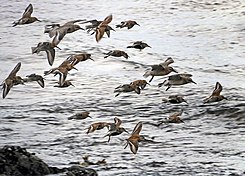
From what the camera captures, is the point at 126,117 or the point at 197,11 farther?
the point at 197,11

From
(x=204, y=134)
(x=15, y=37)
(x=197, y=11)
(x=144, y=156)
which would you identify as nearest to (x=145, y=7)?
(x=197, y=11)

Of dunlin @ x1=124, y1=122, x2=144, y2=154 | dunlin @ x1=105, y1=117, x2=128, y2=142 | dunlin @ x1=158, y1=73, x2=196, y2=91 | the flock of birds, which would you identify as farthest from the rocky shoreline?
dunlin @ x1=105, y1=117, x2=128, y2=142

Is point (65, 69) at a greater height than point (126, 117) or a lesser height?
greater

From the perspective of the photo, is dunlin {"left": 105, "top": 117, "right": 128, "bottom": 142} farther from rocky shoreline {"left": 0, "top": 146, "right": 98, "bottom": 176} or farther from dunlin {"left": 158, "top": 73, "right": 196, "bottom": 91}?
rocky shoreline {"left": 0, "top": 146, "right": 98, "bottom": 176}

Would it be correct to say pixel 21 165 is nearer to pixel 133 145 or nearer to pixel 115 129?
pixel 133 145

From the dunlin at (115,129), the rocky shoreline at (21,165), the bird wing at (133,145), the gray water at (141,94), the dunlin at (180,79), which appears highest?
the dunlin at (180,79)

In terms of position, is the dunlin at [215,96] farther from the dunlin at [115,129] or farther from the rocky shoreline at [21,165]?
the rocky shoreline at [21,165]

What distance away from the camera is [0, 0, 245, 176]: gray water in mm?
5551

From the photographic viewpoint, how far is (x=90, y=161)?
5391 mm

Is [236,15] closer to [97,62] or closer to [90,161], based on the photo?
[97,62]

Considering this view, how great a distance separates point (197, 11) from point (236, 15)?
0.68m

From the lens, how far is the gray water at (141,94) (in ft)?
18.2

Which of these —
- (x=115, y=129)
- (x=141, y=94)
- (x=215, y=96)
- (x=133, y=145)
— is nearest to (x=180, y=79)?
(x=133, y=145)

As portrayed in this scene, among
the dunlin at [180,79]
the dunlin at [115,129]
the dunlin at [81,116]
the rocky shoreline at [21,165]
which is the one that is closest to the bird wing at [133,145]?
the dunlin at [115,129]
